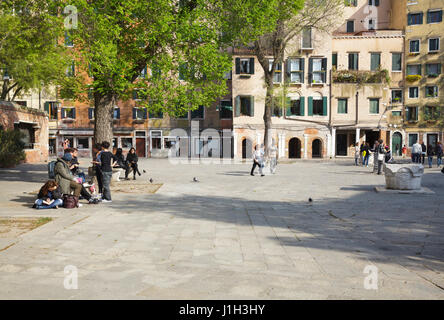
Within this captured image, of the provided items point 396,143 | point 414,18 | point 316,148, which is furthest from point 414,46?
point 316,148

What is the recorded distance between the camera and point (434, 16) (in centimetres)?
3938

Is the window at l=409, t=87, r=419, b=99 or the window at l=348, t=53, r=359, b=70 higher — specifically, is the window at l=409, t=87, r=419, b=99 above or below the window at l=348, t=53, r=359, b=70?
below

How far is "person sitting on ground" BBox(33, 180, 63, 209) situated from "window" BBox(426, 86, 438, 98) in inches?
1542

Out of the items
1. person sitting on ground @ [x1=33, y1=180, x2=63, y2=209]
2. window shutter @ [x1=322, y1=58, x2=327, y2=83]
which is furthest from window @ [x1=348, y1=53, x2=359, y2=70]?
person sitting on ground @ [x1=33, y1=180, x2=63, y2=209]

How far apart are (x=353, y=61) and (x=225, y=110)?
534 inches

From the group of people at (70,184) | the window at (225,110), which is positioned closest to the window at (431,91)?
the window at (225,110)

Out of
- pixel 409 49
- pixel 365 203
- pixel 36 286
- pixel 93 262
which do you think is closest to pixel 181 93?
pixel 365 203

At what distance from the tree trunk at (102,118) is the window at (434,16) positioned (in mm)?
36972

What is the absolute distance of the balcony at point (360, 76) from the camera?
38.7m

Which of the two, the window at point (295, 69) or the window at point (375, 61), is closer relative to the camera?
the window at point (295, 69)

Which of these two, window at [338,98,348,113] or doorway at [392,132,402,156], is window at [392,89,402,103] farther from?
window at [338,98,348,113]

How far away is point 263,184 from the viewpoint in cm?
1586

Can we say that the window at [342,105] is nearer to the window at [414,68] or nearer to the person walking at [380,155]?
the window at [414,68]

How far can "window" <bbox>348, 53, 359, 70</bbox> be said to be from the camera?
3919 centimetres
